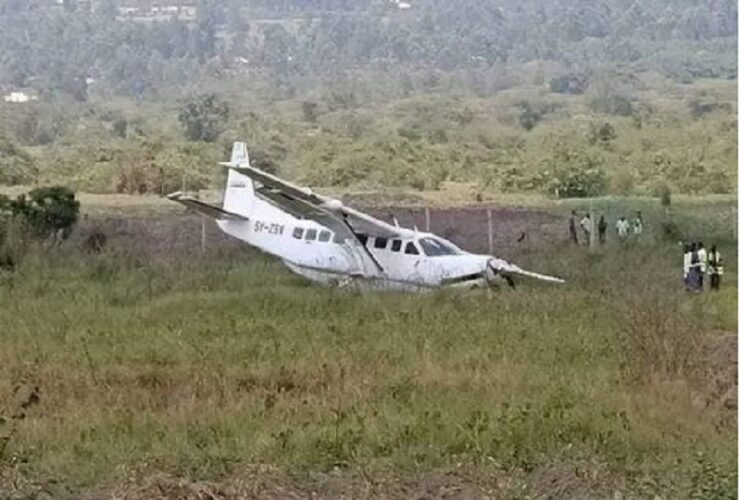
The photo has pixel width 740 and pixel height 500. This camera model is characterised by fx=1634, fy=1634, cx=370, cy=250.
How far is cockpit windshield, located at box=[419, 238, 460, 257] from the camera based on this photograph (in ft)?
83.1

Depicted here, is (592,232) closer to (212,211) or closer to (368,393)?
(212,211)

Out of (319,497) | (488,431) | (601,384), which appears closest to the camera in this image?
(319,497)

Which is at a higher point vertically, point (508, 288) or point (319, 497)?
point (319, 497)

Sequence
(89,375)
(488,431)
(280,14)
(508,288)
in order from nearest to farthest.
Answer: (488,431)
(89,375)
(508,288)
(280,14)

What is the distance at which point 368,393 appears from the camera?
13219 millimetres

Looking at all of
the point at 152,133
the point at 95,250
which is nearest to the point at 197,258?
the point at 95,250

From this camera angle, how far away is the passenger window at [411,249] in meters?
25.4

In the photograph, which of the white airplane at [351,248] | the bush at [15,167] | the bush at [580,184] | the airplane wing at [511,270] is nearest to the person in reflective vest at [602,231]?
the white airplane at [351,248]

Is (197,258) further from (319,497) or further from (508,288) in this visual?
(319,497)

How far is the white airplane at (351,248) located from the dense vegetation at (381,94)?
1408 cm

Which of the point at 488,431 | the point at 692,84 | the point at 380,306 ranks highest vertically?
the point at 488,431

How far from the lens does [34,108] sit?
97500mm

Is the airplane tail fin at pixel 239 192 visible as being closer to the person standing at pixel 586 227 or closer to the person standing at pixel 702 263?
the person standing at pixel 586 227

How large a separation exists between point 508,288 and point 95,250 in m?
8.72
